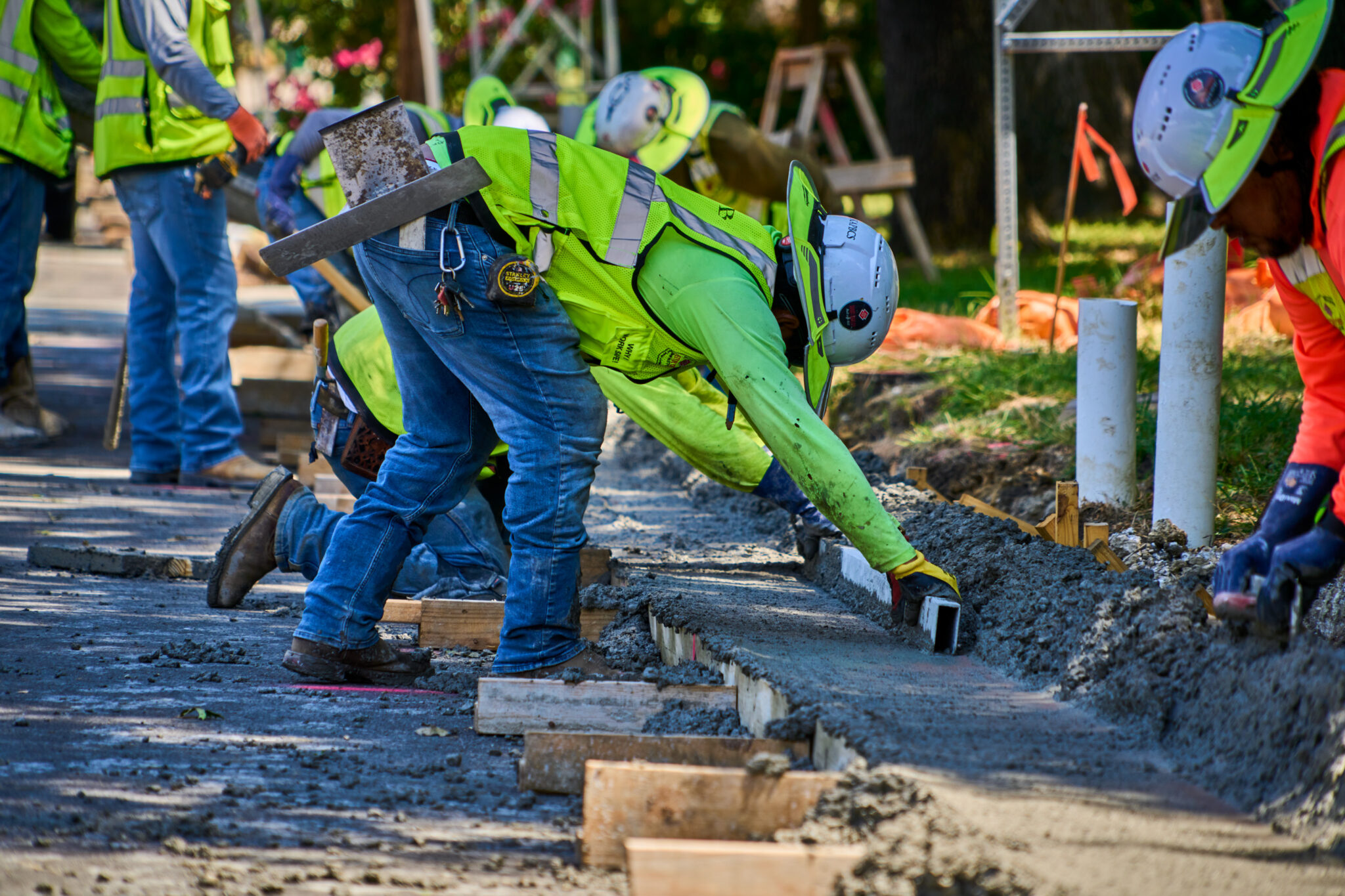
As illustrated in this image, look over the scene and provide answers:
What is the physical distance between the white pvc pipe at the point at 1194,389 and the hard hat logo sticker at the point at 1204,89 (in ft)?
4.61

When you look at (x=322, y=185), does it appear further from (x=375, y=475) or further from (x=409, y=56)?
(x=409, y=56)

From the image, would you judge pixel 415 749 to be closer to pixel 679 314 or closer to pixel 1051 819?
pixel 679 314

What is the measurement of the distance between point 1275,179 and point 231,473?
498 cm

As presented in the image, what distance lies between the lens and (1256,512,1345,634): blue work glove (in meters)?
2.50

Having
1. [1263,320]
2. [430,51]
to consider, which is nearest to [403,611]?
[1263,320]

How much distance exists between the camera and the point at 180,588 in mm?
4512

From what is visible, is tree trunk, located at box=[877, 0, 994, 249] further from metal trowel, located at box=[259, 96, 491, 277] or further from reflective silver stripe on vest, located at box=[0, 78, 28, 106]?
metal trowel, located at box=[259, 96, 491, 277]

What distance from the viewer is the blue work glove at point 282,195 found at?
6.80 meters

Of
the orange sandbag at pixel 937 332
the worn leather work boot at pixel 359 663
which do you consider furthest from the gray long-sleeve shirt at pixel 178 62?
the orange sandbag at pixel 937 332

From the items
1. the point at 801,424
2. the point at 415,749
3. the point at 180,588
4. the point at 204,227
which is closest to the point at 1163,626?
the point at 801,424

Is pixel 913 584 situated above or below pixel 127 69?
below

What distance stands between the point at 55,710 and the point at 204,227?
3.22 metres

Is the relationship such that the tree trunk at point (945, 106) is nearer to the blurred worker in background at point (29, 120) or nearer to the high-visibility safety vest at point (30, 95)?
the blurred worker in background at point (29, 120)

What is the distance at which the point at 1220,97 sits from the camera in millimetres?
2432
